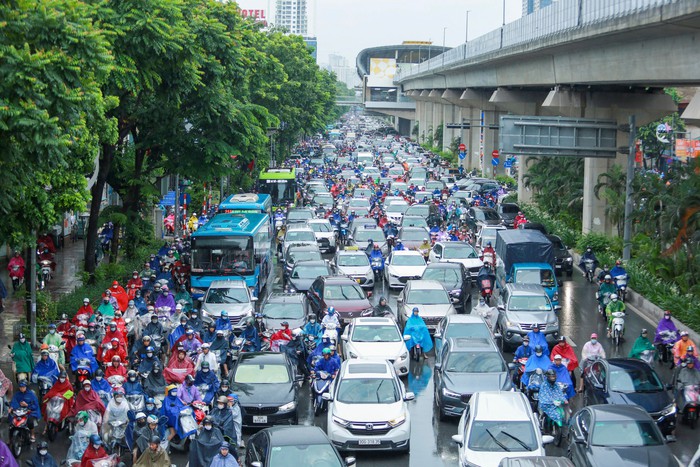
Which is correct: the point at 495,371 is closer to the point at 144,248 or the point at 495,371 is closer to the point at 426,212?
the point at 144,248

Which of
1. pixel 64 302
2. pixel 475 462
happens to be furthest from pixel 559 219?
pixel 475 462

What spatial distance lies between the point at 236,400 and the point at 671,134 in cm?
6280

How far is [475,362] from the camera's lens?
20.0 metres

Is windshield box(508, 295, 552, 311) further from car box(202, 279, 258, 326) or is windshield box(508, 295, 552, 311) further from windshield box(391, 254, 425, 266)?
windshield box(391, 254, 425, 266)

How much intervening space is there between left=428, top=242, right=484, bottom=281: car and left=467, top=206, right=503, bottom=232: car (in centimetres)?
1120

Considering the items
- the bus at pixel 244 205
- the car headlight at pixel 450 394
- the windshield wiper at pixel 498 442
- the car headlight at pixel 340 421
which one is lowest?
the car headlight at pixel 450 394

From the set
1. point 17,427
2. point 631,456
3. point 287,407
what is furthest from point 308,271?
point 631,456

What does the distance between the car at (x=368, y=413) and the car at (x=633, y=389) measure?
3695 mm

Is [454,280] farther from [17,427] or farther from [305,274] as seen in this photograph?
[17,427]

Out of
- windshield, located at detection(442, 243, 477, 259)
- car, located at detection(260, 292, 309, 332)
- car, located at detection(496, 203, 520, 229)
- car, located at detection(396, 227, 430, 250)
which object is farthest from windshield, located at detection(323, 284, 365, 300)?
car, located at detection(496, 203, 520, 229)

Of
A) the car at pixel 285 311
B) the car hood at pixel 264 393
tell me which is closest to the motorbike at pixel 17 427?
the car hood at pixel 264 393

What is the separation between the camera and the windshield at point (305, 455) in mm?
14031

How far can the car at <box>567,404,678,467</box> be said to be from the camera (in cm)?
1500

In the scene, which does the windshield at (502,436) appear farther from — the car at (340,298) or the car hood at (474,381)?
the car at (340,298)
